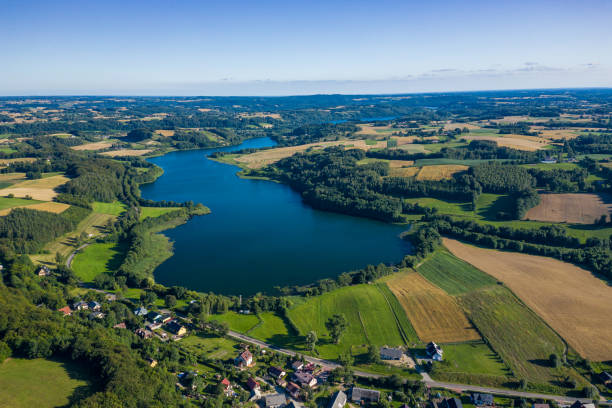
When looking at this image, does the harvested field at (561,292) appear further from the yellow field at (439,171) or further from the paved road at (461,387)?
the yellow field at (439,171)

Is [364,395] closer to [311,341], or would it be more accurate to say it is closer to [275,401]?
[275,401]

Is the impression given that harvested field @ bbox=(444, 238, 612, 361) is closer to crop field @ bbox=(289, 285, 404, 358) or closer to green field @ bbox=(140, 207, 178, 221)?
crop field @ bbox=(289, 285, 404, 358)

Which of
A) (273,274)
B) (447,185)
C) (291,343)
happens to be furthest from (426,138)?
(291,343)

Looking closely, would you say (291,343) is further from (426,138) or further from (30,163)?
(426,138)

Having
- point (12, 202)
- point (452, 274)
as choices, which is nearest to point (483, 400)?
point (452, 274)

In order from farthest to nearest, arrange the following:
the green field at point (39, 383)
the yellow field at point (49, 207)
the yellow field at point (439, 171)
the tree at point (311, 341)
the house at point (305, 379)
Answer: the yellow field at point (439, 171), the yellow field at point (49, 207), the tree at point (311, 341), the house at point (305, 379), the green field at point (39, 383)

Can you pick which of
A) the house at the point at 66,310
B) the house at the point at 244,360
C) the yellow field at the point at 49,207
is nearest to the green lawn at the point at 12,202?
the yellow field at the point at 49,207
